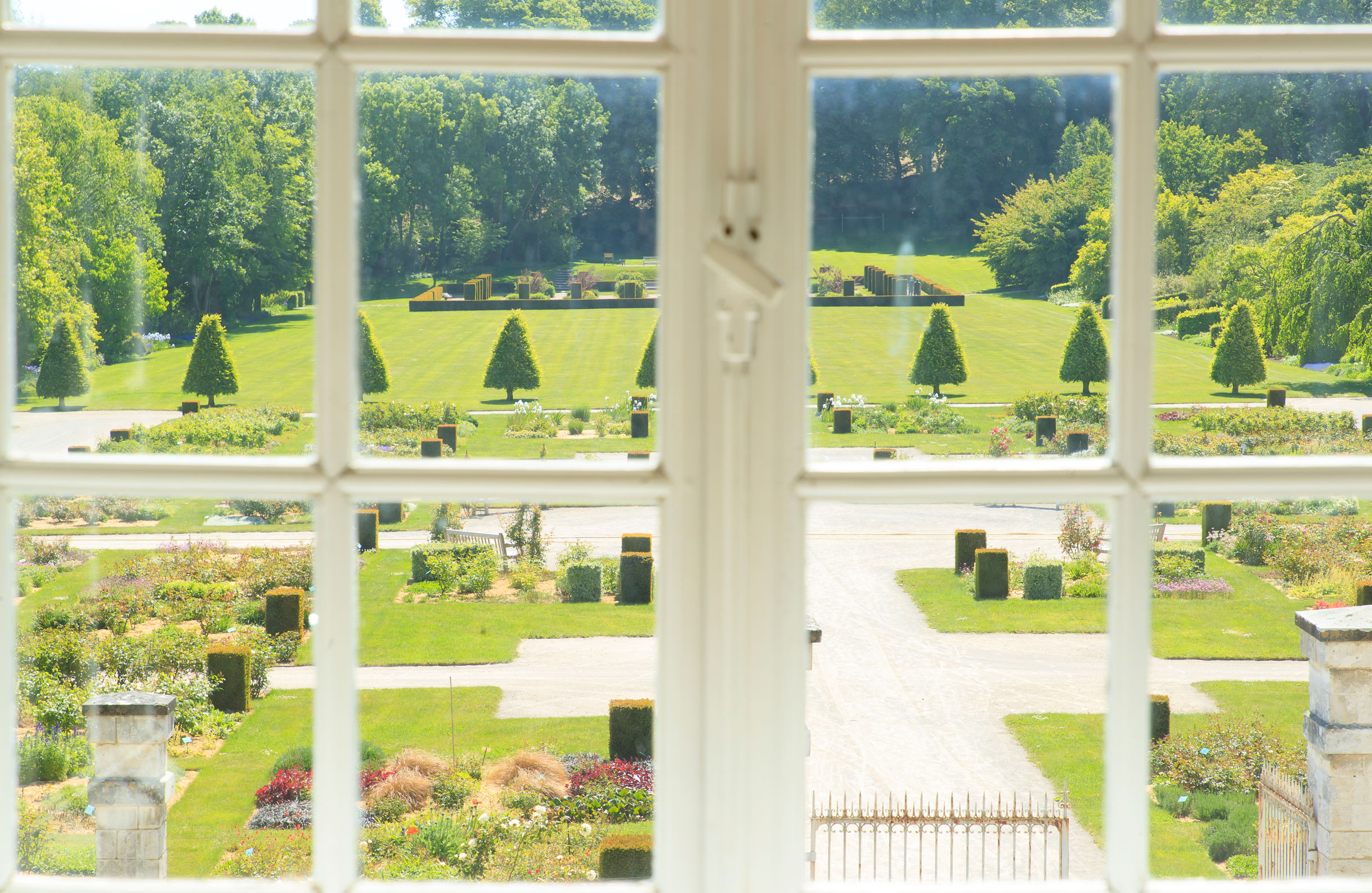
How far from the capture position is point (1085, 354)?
109 cm

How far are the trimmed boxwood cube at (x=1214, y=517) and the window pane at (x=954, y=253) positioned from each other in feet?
3.37

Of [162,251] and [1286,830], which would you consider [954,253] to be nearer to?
[162,251]

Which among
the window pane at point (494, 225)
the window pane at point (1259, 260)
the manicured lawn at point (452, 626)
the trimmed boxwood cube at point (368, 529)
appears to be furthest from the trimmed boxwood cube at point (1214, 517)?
the manicured lawn at point (452, 626)

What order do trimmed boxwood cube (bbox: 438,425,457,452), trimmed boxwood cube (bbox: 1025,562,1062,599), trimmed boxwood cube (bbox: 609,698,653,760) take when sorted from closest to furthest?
1. trimmed boxwood cube (bbox: 438,425,457,452)
2. trimmed boxwood cube (bbox: 1025,562,1062,599)
3. trimmed boxwood cube (bbox: 609,698,653,760)

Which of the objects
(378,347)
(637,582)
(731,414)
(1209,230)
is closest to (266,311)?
(378,347)

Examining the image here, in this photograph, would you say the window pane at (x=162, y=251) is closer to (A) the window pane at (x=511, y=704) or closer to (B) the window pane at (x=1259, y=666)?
(B) the window pane at (x=1259, y=666)

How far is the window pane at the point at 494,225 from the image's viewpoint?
940 mm

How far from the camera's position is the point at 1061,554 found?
2.20 m

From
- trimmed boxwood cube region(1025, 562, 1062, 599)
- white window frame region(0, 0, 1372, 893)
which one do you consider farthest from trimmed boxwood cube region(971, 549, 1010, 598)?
white window frame region(0, 0, 1372, 893)

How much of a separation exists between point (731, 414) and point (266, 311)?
1.78 ft

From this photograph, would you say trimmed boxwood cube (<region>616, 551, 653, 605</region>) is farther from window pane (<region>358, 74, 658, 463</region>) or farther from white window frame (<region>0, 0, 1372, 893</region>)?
white window frame (<region>0, 0, 1372, 893</region>)

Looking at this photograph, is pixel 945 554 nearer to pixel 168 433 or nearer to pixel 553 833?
pixel 553 833

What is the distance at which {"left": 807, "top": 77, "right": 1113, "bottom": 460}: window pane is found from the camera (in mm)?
828

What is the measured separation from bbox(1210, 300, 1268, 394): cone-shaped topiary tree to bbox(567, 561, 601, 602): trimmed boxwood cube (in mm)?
2330
